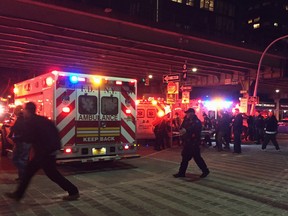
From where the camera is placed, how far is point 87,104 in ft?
32.9

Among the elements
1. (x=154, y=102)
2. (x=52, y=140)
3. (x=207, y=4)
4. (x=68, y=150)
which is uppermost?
(x=207, y=4)

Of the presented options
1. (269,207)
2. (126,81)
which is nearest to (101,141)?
(126,81)

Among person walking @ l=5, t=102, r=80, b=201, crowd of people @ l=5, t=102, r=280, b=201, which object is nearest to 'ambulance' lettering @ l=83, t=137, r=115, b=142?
crowd of people @ l=5, t=102, r=280, b=201

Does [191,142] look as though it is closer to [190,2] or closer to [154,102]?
[154,102]

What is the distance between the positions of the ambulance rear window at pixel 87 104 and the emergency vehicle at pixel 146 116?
784cm

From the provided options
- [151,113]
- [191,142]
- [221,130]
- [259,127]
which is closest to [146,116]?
[151,113]

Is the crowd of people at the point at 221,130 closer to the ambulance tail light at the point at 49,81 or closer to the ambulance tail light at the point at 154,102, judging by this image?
the ambulance tail light at the point at 154,102

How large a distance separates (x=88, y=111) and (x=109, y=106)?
26.5 inches

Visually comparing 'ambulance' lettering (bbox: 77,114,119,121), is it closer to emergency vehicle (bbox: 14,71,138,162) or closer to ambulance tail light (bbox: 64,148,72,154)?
emergency vehicle (bbox: 14,71,138,162)

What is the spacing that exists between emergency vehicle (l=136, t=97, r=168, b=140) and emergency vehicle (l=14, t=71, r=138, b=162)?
7020 mm

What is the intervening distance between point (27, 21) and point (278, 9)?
106930 mm

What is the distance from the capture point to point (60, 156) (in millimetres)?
9391

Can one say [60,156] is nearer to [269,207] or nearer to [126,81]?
[126,81]

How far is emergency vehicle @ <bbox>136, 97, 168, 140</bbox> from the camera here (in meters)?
17.9
